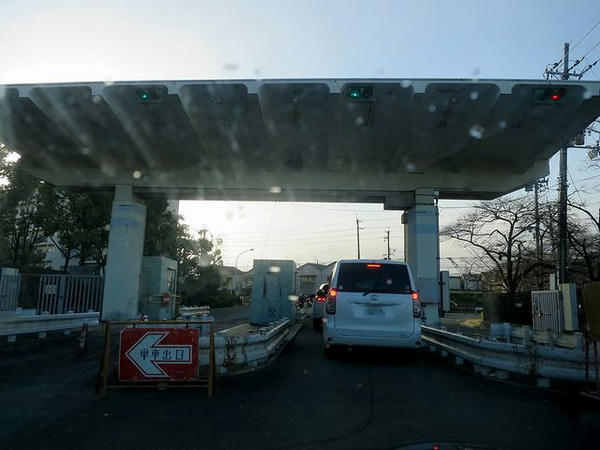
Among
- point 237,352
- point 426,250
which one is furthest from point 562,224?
point 237,352

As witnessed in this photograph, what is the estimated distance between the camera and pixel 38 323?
1480cm

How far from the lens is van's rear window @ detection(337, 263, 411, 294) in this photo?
10383mm

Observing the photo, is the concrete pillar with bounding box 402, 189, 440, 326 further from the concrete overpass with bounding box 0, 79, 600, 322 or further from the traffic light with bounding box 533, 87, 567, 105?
the traffic light with bounding box 533, 87, 567, 105

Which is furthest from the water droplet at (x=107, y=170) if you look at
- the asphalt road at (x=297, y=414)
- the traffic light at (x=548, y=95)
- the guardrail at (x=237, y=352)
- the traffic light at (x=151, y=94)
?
the traffic light at (x=548, y=95)

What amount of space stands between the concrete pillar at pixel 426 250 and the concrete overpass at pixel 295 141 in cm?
3

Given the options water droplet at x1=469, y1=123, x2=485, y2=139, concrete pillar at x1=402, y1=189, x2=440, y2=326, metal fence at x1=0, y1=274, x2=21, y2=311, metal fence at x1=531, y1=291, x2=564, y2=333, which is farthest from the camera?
metal fence at x1=531, y1=291, x2=564, y2=333

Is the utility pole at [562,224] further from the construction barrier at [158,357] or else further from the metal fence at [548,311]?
the construction barrier at [158,357]

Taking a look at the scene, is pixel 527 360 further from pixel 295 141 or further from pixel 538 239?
pixel 538 239

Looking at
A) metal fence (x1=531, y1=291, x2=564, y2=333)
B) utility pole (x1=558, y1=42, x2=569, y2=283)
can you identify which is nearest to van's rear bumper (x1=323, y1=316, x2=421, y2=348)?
metal fence (x1=531, y1=291, x2=564, y2=333)

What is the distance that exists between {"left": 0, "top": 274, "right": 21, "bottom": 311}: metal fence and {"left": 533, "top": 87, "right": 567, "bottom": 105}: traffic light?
16.5 metres

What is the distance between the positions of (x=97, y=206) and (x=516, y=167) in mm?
20285

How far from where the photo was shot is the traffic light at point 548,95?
1235cm

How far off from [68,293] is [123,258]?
6.39m

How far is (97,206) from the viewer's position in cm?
2786
